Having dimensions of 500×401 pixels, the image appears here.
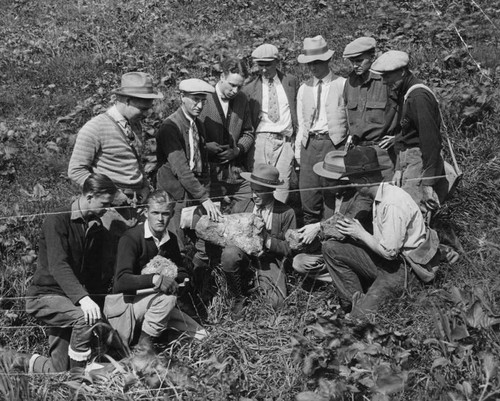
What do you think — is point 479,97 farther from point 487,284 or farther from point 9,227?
point 9,227

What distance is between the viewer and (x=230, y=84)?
274 inches

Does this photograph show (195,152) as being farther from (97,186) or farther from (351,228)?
(351,228)

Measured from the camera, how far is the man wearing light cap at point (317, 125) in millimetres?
7188

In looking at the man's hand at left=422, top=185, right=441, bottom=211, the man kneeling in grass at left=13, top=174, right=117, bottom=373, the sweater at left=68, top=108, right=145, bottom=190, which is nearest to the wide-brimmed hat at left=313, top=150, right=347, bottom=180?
the man's hand at left=422, top=185, right=441, bottom=211

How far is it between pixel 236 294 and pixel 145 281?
1051mm

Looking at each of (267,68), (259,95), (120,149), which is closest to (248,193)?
(259,95)

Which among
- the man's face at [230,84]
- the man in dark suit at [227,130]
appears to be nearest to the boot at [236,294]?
the man in dark suit at [227,130]

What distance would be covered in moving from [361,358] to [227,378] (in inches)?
34.8

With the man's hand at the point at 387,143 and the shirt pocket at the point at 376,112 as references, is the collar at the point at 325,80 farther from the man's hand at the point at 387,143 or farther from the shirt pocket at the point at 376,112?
the man's hand at the point at 387,143

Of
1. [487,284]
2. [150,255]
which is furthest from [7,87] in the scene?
[487,284]

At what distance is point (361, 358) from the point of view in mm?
4746

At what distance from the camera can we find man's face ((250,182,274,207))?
20.8 feet

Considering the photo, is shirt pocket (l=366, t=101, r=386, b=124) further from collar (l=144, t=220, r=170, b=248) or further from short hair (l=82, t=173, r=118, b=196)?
short hair (l=82, t=173, r=118, b=196)

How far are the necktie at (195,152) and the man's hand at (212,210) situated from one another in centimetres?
37
